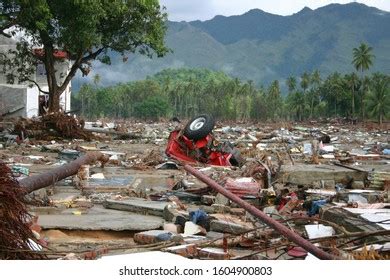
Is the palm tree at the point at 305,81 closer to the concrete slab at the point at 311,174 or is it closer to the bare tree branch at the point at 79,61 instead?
the bare tree branch at the point at 79,61

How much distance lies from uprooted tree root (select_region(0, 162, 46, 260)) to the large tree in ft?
55.3

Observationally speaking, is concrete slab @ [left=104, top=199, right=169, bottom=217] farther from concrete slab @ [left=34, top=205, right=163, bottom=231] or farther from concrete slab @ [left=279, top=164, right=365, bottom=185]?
concrete slab @ [left=279, top=164, right=365, bottom=185]

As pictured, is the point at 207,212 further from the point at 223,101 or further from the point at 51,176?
the point at 223,101

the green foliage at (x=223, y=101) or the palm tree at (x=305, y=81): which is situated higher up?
→ the palm tree at (x=305, y=81)

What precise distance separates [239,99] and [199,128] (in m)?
74.4

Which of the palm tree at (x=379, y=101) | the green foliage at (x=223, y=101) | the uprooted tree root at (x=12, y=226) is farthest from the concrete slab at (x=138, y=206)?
the green foliage at (x=223, y=101)

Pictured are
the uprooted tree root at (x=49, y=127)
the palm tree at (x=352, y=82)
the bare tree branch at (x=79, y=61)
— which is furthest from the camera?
the palm tree at (x=352, y=82)

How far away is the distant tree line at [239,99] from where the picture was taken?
7331 cm

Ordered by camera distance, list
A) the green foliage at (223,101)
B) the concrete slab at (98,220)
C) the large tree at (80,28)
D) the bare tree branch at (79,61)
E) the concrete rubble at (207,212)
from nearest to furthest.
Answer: the concrete rubble at (207,212) → the concrete slab at (98,220) → the large tree at (80,28) → the bare tree branch at (79,61) → the green foliage at (223,101)

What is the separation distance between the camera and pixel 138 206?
6840 mm

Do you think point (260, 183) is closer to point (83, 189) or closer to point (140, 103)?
point (83, 189)

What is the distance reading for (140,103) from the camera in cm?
8588

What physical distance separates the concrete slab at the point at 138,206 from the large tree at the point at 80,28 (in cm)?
1442

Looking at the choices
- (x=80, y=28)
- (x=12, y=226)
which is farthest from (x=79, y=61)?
(x=12, y=226)
